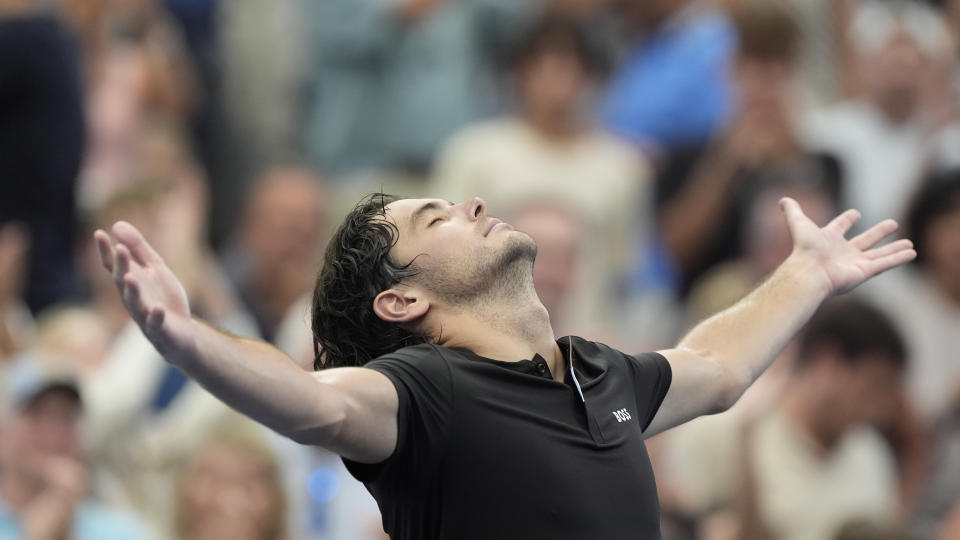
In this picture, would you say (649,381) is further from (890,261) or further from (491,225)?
(890,261)

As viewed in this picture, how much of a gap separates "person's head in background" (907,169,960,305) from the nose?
440cm

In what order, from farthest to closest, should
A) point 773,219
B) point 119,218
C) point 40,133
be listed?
point 773,219 < point 119,218 < point 40,133

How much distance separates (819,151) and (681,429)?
2099 mm

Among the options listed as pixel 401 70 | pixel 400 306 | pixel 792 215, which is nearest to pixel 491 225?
pixel 400 306

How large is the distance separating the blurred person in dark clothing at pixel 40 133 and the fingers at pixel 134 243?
4345mm

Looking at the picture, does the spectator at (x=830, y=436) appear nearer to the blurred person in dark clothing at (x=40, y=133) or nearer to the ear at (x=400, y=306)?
the ear at (x=400, y=306)

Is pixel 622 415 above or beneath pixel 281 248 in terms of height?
above

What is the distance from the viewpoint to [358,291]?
3773 mm

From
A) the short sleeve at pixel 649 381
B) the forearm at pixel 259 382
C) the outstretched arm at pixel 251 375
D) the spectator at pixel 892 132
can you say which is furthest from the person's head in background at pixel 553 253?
the forearm at pixel 259 382

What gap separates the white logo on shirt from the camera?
12.1 ft

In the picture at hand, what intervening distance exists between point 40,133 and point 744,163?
3190 millimetres

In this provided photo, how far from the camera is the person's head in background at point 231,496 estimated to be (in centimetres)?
630

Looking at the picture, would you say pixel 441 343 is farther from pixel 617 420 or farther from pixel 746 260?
pixel 746 260

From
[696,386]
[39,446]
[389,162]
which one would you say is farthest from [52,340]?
[696,386]
